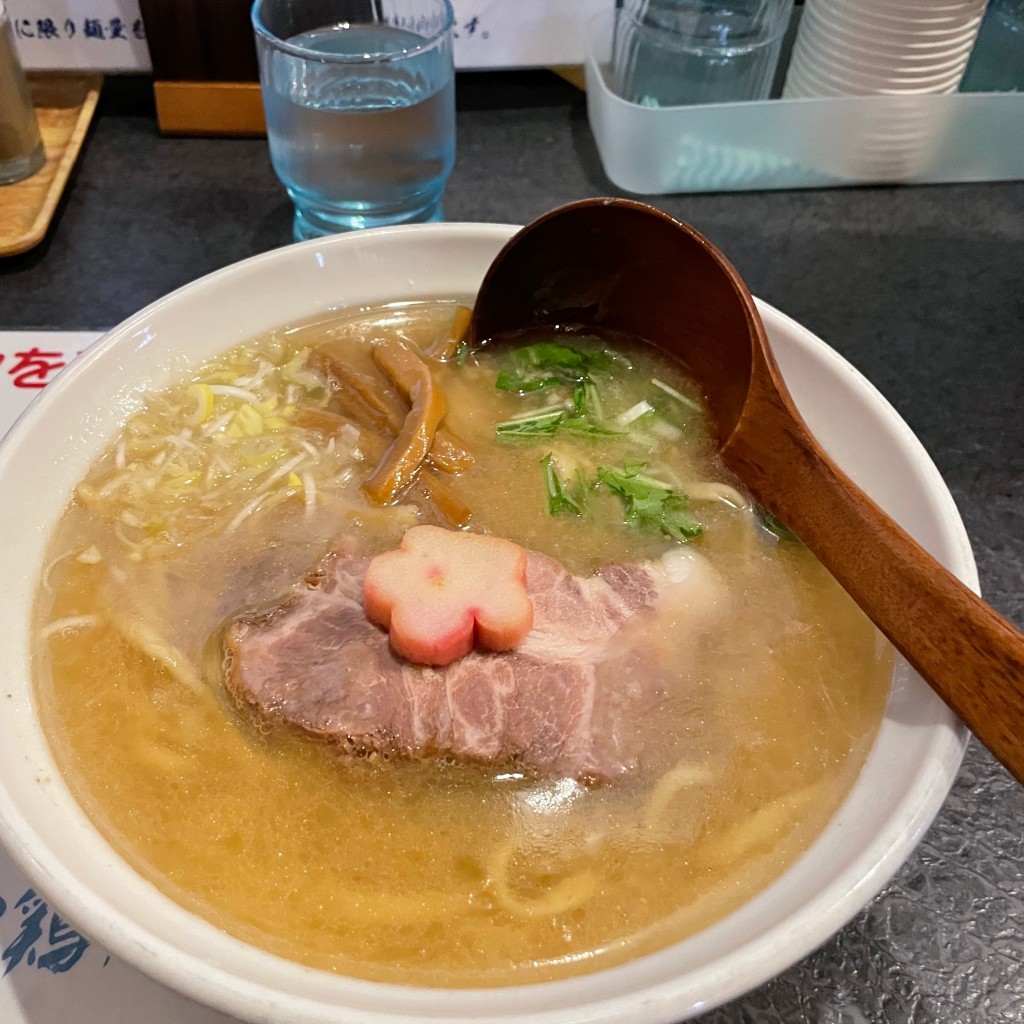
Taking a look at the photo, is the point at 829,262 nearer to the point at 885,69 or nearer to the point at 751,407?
the point at 885,69

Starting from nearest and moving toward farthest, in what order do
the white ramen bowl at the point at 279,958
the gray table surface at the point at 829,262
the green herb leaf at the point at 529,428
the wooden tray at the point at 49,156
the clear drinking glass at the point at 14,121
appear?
the white ramen bowl at the point at 279,958 → the gray table surface at the point at 829,262 → the green herb leaf at the point at 529,428 → the clear drinking glass at the point at 14,121 → the wooden tray at the point at 49,156

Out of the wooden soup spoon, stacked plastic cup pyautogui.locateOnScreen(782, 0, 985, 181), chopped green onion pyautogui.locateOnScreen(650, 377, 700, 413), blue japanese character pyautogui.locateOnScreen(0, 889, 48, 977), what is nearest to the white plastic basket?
stacked plastic cup pyautogui.locateOnScreen(782, 0, 985, 181)

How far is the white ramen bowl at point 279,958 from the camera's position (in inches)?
32.3

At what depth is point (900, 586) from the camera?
3.44 feet

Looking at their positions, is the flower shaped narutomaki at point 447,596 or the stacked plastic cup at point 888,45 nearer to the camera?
the flower shaped narutomaki at point 447,596

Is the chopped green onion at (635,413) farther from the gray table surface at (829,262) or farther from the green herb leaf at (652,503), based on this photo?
the gray table surface at (829,262)

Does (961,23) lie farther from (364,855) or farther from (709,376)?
(364,855)

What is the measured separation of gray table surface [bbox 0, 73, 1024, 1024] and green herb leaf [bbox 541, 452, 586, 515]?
0.73 m

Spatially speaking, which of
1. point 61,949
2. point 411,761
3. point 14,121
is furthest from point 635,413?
point 14,121

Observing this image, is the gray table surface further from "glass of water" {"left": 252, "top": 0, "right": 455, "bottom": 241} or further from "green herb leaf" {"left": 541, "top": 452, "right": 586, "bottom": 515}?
"green herb leaf" {"left": 541, "top": 452, "right": 586, "bottom": 515}

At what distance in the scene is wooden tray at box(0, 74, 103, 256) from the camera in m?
2.10

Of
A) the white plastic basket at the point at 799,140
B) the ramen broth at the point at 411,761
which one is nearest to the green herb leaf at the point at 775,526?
the ramen broth at the point at 411,761

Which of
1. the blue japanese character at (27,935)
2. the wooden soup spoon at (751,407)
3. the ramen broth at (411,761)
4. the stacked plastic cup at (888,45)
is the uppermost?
the stacked plastic cup at (888,45)

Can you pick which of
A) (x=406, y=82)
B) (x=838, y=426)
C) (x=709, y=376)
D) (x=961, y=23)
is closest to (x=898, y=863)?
(x=838, y=426)
